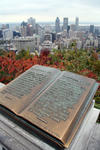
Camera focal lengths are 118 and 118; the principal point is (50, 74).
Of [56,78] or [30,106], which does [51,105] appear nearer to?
[30,106]

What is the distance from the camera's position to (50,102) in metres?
2.06

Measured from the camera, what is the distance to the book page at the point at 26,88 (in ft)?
6.81

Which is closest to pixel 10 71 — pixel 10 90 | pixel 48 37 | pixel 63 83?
pixel 10 90

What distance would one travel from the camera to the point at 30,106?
2010 millimetres

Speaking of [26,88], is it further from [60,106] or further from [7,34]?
[7,34]

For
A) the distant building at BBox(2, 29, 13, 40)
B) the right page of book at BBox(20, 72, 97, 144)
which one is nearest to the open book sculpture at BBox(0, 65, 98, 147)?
the right page of book at BBox(20, 72, 97, 144)

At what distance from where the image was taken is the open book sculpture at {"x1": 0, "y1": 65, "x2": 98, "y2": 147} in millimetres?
1662

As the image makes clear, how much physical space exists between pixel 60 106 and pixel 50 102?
7.6 inches

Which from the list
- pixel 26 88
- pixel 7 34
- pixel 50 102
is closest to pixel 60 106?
pixel 50 102

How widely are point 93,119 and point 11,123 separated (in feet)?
5.71

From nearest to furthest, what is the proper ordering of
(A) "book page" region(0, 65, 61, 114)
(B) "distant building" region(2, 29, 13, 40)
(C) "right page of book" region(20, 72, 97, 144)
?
(C) "right page of book" region(20, 72, 97, 144) → (A) "book page" region(0, 65, 61, 114) → (B) "distant building" region(2, 29, 13, 40)

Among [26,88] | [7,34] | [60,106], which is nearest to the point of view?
[60,106]

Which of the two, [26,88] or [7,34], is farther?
[7,34]

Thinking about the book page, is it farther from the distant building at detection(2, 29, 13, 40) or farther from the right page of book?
the distant building at detection(2, 29, 13, 40)
